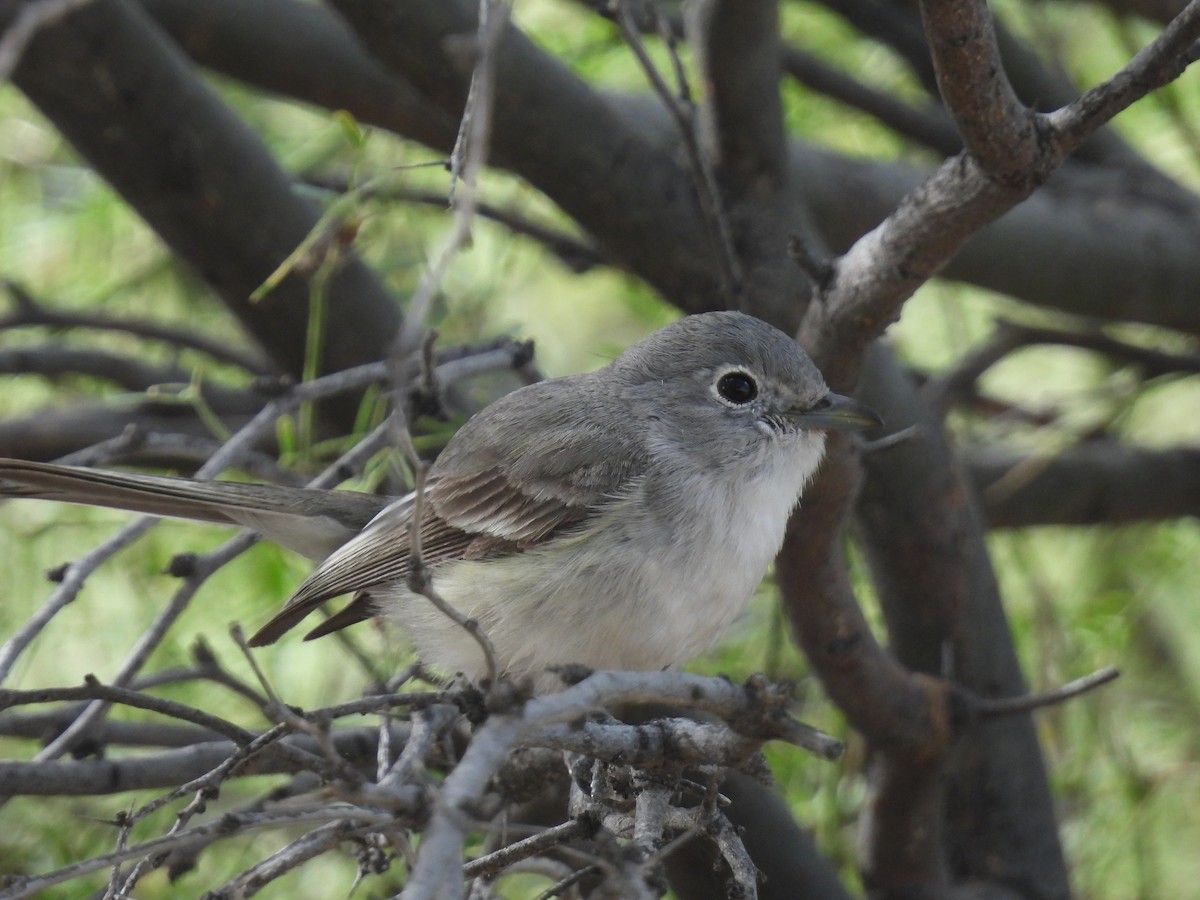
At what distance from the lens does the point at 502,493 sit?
336cm

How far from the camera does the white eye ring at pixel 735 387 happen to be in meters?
Result: 3.39

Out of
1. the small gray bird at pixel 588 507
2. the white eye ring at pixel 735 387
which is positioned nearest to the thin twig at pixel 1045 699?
the small gray bird at pixel 588 507

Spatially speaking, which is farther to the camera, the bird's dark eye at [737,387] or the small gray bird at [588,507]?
the bird's dark eye at [737,387]

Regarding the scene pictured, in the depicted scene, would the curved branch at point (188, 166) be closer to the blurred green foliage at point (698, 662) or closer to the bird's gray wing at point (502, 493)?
the blurred green foliage at point (698, 662)

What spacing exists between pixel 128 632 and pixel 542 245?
209cm

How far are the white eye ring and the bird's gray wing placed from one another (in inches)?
10.2

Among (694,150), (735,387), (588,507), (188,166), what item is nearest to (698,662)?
(735,387)

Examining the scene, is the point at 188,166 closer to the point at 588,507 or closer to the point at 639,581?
the point at 588,507

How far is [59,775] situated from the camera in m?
2.66

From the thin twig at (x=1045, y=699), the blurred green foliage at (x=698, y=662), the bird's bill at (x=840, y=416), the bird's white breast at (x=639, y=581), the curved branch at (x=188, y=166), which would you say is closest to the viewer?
the thin twig at (x=1045, y=699)

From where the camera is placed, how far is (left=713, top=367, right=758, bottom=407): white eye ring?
3389 millimetres

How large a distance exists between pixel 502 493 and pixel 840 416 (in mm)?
860

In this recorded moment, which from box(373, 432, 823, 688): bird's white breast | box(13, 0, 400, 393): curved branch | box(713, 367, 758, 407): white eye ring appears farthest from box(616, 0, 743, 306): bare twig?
box(13, 0, 400, 393): curved branch

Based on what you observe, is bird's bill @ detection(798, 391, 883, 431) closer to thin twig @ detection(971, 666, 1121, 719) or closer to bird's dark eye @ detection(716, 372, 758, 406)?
bird's dark eye @ detection(716, 372, 758, 406)
